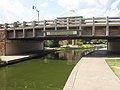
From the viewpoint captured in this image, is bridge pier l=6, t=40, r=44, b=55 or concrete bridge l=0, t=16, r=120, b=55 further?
bridge pier l=6, t=40, r=44, b=55

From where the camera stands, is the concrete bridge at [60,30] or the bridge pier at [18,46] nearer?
the concrete bridge at [60,30]

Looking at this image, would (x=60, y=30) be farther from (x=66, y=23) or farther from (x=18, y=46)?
(x=18, y=46)

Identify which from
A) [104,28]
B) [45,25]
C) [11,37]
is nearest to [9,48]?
[11,37]

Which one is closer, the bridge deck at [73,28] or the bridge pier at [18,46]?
the bridge deck at [73,28]

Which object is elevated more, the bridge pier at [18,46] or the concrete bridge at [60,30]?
the concrete bridge at [60,30]

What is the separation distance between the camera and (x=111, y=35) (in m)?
28.9

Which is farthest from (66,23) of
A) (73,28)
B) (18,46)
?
(18,46)

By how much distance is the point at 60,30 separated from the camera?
3033cm

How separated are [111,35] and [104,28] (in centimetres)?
129

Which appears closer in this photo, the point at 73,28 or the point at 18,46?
the point at 73,28

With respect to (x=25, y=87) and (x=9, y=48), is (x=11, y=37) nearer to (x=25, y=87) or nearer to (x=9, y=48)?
(x=9, y=48)

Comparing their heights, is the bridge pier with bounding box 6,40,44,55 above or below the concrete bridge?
below

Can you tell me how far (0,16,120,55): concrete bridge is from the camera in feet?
94.7

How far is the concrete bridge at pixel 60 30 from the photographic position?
94.7ft
